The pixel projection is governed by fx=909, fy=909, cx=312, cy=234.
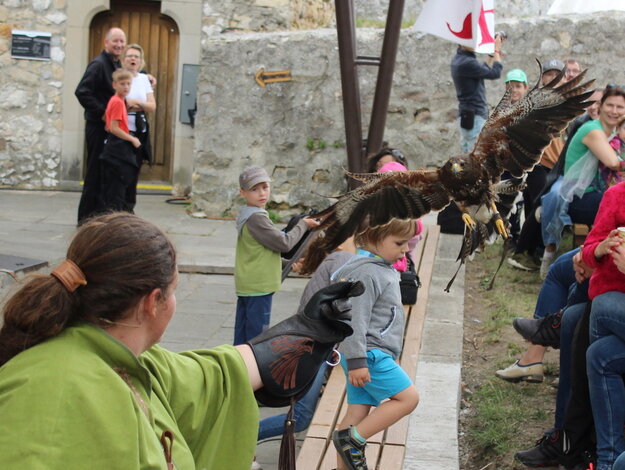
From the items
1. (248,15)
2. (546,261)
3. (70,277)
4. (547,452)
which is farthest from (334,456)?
(248,15)

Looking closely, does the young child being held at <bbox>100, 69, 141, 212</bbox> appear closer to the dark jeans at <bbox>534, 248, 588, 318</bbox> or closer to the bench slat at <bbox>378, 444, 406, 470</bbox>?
the dark jeans at <bbox>534, 248, 588, 318</bbox>

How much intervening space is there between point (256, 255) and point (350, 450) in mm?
1964

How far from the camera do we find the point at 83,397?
1.90m

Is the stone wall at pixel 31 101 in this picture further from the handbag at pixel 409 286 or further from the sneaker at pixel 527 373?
the sneaker at pixel 527 373

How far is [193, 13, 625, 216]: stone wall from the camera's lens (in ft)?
32.9

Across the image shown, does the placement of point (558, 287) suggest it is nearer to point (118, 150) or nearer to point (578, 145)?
point (578, 145)

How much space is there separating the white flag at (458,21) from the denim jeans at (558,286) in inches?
92.8

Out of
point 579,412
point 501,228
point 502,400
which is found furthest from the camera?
point 502,400

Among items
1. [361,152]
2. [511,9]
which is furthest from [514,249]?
[511,9]

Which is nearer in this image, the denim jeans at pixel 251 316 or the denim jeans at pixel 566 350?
the denim jeans at pixel 566 350

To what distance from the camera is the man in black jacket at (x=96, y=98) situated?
8.56m

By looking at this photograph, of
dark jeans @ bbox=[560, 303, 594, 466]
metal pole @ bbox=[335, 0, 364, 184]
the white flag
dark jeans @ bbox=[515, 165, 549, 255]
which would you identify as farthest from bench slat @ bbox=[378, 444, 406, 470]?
dark jeans @ bbox=[515, 165, 549, 255]

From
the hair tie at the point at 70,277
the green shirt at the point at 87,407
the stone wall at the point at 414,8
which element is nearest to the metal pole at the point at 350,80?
the green shirt at the point at 87,407

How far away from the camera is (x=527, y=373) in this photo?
5211mm
